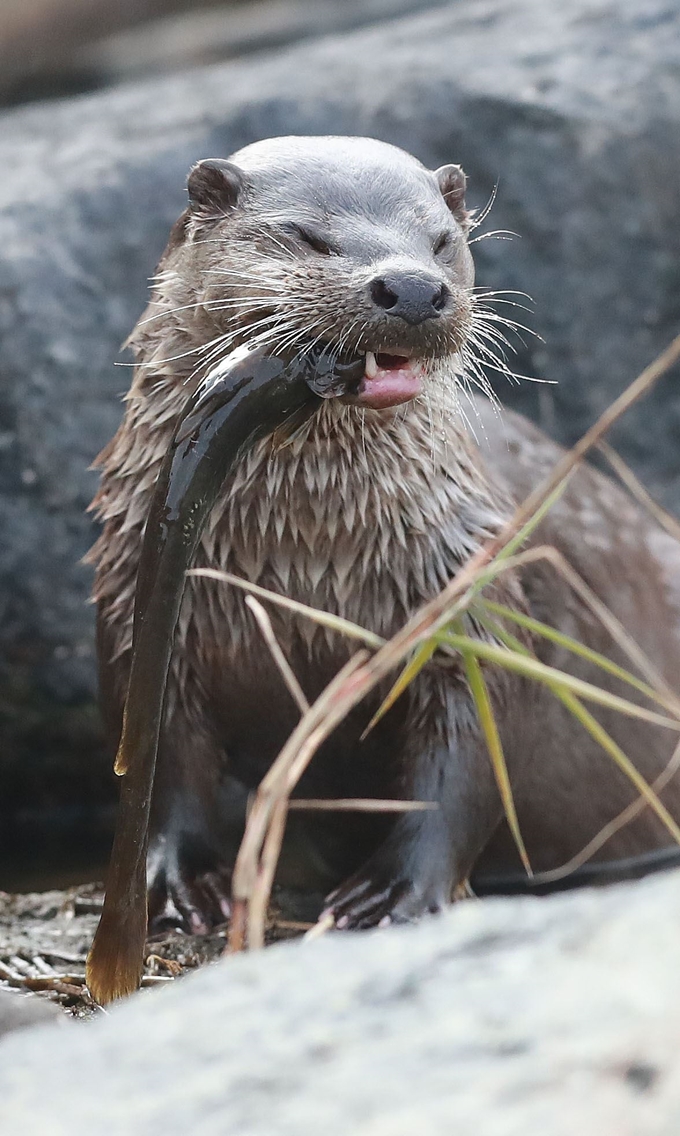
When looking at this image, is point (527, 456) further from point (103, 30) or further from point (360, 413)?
point (103, 30)

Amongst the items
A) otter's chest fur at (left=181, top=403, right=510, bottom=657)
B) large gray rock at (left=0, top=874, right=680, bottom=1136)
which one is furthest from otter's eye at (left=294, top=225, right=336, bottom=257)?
large gray rock at (left=0, top=874, right=680, bottom=1136)

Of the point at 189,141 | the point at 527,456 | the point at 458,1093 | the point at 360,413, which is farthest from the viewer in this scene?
the point at 189,141

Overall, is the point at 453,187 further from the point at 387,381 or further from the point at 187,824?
the point at 187,824

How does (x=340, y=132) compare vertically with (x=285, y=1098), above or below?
above

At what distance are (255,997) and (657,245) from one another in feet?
12.5

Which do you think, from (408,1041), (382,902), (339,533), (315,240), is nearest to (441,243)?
(315,240)

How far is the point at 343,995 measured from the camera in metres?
1.17

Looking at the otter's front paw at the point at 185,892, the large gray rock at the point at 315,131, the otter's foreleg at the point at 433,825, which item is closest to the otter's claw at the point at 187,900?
the otter's front paw at the point at 185,892

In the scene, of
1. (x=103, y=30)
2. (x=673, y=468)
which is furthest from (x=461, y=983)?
(x=103, y=30)

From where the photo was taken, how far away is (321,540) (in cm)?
277

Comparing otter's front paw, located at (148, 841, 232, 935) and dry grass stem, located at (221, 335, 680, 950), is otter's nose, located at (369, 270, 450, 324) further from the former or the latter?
otter's front paw, located at (148, 841, 232, 935)

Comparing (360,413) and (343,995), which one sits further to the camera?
(360,413)

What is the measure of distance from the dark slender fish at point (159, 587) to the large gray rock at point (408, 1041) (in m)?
0.82

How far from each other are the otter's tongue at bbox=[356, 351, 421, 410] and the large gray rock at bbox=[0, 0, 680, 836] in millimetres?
1915
